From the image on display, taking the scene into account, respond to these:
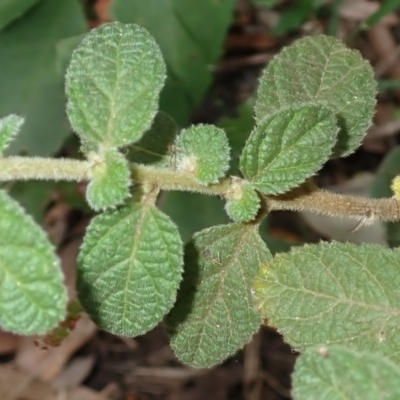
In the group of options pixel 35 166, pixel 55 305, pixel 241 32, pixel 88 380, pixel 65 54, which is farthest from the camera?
pixel 241 32

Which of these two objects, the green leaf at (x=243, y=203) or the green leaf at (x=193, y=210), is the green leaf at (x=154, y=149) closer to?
the green leaf at (x=243, y=203)

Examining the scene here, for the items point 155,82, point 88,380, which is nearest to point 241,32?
point 88,380

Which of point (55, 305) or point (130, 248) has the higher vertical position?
point (55, 305)

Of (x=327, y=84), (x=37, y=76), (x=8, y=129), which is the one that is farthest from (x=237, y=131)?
A: (x=8, y=129)

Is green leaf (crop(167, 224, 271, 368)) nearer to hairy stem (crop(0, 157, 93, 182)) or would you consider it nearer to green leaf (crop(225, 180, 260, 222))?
green leaf (crop(225, 180, 260, 222))

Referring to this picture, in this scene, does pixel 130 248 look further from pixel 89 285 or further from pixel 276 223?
pixel 276 223

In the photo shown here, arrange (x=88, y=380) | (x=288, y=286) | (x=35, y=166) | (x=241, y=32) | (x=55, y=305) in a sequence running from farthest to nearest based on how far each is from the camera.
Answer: (x=241, y=32) < (x=88, y=380) < (x=288, y=286) < (x=35, y=166) < (x=55, y=305)
